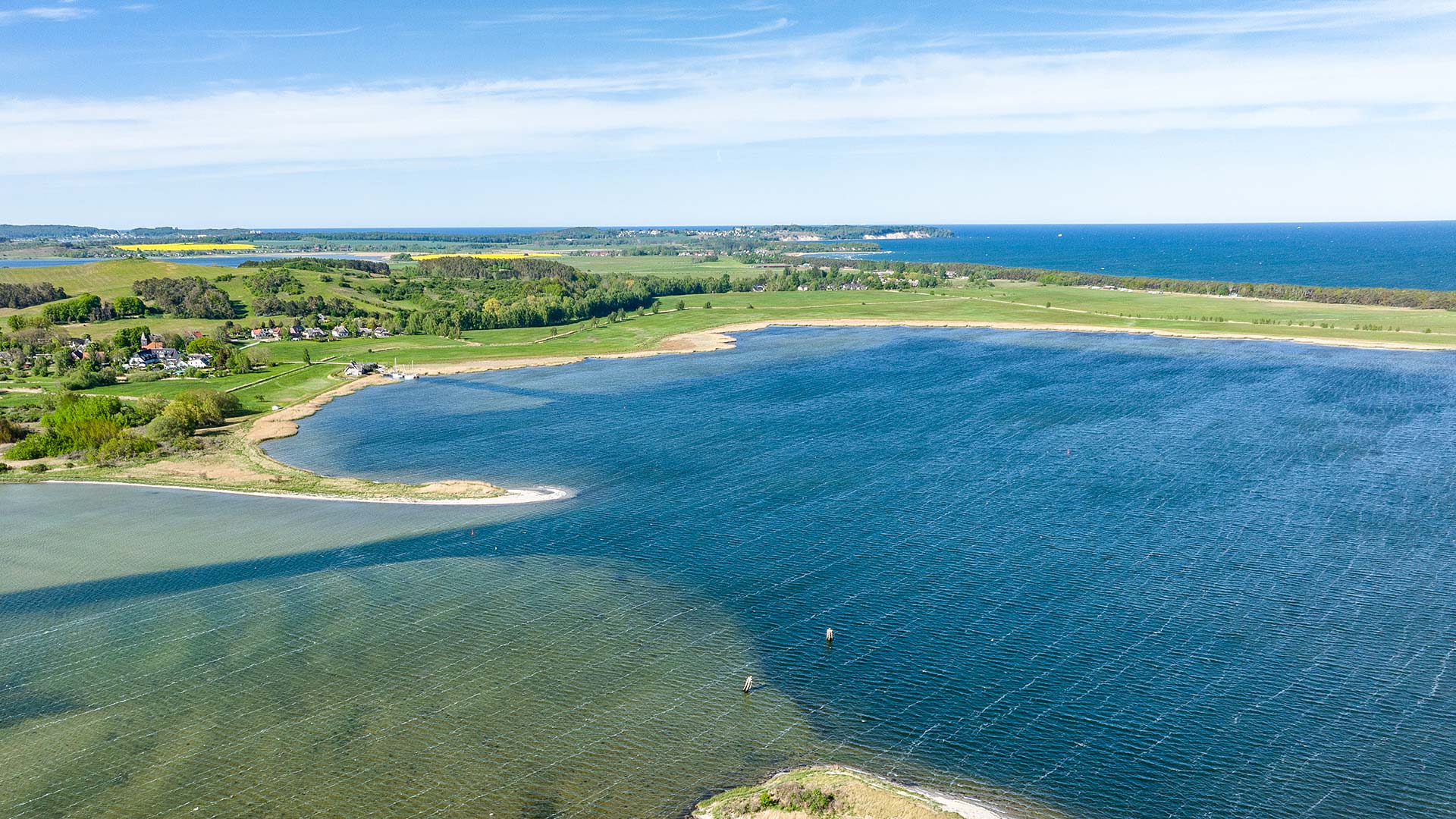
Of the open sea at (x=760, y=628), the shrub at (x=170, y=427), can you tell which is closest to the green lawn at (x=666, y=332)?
the shrub at (x=170, y=427)

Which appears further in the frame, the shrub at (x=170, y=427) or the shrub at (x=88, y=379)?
the shrub at (x=88, y=379)

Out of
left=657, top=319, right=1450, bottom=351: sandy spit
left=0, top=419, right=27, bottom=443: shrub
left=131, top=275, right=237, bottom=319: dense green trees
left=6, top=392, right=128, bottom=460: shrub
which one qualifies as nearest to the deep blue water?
left=6, top=392, right=128, bottom=460: shrub

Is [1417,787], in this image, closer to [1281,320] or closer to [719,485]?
[719,485]

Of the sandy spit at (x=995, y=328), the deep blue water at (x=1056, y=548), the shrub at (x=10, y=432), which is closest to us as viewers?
the deep blue water at (x=1056, y=548)

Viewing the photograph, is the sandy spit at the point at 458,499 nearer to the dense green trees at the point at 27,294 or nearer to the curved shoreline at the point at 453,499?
the curved shoreline at the point at 453,499

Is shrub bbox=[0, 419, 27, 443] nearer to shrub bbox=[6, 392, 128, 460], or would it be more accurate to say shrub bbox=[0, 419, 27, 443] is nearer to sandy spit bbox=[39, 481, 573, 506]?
shrub bbox=[6, 392, 128, 460]

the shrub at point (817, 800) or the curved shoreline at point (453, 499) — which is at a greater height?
the curved shoreline at point (453, 499)

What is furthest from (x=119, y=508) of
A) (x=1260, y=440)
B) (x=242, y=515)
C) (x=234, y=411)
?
(x=1260, y=440)
